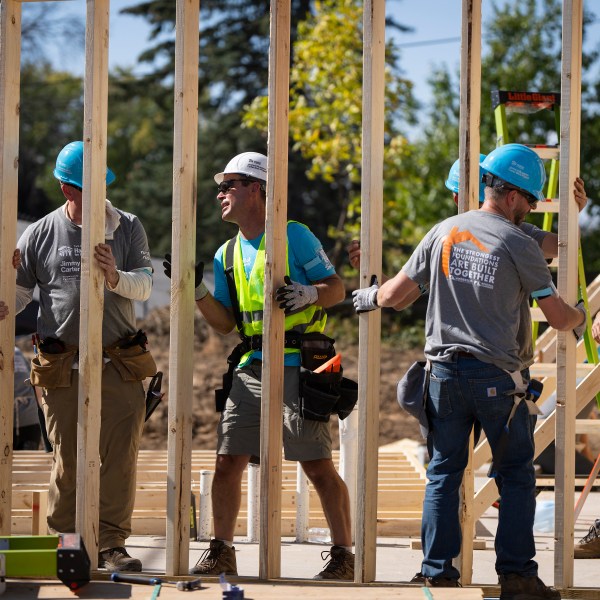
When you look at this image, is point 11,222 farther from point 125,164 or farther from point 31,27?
point 125,164

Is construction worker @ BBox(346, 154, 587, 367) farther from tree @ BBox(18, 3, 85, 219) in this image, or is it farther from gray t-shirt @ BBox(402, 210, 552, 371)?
tree @ BBox(18, 3, 85, 219)

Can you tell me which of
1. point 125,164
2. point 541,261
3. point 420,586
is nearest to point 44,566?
point 420,586

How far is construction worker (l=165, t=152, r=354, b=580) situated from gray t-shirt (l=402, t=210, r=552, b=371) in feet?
2.31

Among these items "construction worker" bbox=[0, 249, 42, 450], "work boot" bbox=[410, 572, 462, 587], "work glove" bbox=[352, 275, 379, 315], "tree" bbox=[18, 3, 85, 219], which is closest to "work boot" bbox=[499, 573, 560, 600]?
"work boot" bbox=[410, 572, 462, 587]

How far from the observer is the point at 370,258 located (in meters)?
4.94

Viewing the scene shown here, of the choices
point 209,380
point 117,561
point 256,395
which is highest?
point 256,395

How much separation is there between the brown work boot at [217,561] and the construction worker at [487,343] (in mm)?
1001

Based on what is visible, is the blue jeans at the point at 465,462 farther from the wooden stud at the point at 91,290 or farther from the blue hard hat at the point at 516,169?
the wooden stud at the point at 91,290

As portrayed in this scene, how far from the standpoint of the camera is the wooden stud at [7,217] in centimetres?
522

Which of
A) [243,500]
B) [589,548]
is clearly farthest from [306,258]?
[243,500]

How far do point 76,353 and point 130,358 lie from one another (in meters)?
0.27

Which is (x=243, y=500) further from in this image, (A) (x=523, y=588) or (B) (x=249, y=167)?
(A) (x=523, y=588)

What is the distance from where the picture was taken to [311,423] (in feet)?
17.4

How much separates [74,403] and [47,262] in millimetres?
721
